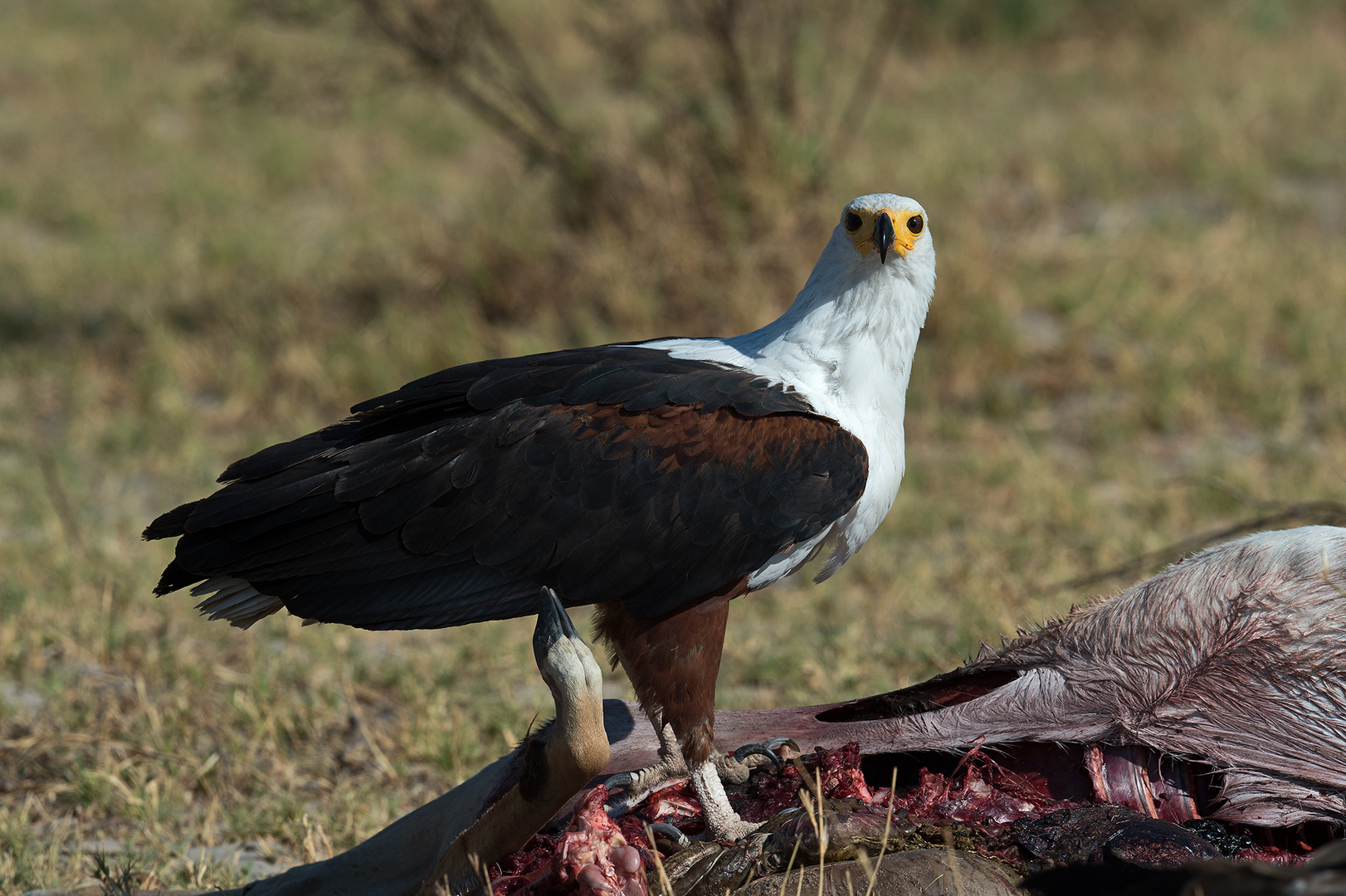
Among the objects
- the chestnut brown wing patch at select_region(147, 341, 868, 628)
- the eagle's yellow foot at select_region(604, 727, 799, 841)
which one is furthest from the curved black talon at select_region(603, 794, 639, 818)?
the chestnut brown wing patch at select_region(147, 341, 868, 628)

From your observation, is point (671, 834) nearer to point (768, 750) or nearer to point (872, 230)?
point (768, 750)

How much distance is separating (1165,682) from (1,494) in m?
5.63

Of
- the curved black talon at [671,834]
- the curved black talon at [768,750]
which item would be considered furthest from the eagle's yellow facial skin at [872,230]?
the curved black talon at [671,834]

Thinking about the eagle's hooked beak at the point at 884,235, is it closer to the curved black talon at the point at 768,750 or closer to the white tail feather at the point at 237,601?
the curved black talon at the point at 768,750

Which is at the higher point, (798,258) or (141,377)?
(141,377)

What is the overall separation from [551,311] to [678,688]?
210 inches

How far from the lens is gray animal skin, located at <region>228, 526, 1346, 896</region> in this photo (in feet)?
7.61

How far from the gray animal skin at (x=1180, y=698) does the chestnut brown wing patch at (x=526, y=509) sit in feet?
1.32

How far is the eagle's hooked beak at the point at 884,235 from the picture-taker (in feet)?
10.4

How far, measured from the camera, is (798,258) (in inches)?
299

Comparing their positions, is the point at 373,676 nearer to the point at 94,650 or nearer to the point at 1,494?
the point at 94,650

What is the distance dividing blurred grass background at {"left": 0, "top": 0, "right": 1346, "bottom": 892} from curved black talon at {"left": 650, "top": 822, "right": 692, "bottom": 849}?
3.39 ft

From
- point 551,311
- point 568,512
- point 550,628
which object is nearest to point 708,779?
point 550,628

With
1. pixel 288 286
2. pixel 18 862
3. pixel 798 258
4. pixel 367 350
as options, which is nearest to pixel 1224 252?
pixel 798 258
